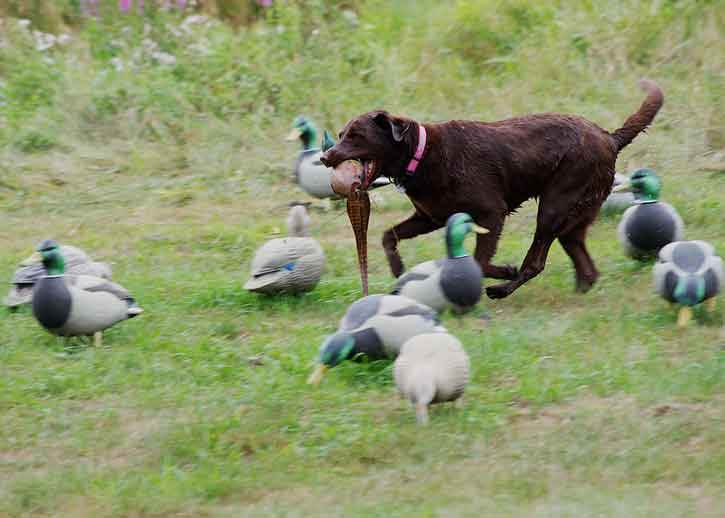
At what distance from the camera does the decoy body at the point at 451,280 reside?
6258mm

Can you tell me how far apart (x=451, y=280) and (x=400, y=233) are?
4.50 feet

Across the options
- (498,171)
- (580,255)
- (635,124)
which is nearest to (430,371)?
(498,171)

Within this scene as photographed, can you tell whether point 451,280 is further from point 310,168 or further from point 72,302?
point 310,168

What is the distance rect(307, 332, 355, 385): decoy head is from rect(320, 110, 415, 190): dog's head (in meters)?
1.71

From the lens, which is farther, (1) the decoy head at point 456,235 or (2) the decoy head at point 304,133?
(2) the decoy head at point 304,133

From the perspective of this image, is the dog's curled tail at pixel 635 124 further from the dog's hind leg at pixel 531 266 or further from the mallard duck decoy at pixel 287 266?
the mallard duck decoy at pixel 287 266

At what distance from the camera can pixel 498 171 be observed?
727cm

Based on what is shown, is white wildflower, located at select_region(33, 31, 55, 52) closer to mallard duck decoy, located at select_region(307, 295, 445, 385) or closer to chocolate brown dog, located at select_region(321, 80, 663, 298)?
chocolate brown dog, located at select_region(321, 80, 663, 298)

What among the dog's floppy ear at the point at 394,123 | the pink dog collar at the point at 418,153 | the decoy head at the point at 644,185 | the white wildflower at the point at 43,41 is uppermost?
the dog's floppy ear at the point at 394,123

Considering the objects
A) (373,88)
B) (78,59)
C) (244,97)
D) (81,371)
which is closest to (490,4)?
(373,88)

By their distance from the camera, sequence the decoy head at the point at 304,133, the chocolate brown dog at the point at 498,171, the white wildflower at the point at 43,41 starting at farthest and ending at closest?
the white wildflower at the point at 43,41 < the decoy head at the point at 304,133 < the chocolate brown dog at the point at 498,171

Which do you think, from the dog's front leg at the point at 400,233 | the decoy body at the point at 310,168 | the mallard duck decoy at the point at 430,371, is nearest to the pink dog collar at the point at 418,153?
the dog's front leg at the point at 400,233

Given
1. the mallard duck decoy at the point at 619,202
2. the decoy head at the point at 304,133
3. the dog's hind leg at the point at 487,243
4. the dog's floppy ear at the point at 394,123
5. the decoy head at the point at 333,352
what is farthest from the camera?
the decoy head at the point at 304,133

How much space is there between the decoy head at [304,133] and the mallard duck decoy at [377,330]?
4.22 meters
